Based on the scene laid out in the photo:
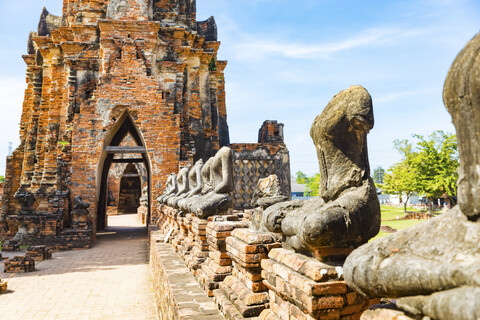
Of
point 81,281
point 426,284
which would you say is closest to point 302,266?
point 426,284

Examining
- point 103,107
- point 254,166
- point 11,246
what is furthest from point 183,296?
point 103,107

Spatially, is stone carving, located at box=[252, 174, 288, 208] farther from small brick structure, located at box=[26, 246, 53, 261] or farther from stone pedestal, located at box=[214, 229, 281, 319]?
small brick structure, located at box=[26, 246, 53, 261]

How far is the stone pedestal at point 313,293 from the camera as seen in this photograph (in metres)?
1.91

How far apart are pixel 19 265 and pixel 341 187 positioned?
8637 mm

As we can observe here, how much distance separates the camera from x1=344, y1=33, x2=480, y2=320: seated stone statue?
1.20 metres

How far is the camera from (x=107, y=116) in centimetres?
1289

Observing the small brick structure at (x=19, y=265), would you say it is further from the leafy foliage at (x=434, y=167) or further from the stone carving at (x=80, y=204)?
the leafy foliage at (x=434, y=167)

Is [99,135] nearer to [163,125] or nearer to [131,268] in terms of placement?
[163,125]

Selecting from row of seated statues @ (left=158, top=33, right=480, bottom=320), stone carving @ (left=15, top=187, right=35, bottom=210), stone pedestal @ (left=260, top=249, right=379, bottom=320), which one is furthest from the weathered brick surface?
stone carving @ (left=15, top=187, right=35, bottom=210)

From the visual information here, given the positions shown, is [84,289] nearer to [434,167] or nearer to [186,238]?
[186,238]

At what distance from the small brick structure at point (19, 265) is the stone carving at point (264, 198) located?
278 inches

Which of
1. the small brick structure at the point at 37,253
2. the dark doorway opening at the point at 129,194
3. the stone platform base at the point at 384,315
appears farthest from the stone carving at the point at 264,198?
the dark doorway opening at the point at 129,194

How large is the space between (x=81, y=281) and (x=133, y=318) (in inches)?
Result: 103

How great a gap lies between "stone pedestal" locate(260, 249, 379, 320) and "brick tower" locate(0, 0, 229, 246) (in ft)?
35.4
